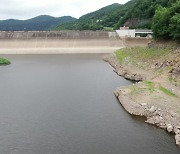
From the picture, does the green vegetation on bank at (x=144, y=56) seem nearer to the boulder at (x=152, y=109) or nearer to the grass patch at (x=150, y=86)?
the grass patch at (x=150, y=86)

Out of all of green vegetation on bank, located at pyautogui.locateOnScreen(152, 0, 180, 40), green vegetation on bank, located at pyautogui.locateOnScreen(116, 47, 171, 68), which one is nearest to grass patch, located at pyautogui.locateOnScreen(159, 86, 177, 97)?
green vegetation on bank, located at pyautogui.locateOnScreen(116, 47, 171, 68)

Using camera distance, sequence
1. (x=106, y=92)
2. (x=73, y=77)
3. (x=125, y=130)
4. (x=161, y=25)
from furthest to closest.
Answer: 1. (x=161, y=25)
2. (x=73, y=77)
3. (x=106, y=92)
4. (x=125, y=130)

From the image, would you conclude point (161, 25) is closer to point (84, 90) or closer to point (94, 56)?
point (94, 56)

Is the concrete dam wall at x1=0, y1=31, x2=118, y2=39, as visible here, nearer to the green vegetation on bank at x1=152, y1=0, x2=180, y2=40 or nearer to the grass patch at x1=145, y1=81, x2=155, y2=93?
the green vegetation on bank at x1=152, y1=0, x2=180, y2=40

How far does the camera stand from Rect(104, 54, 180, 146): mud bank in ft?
85.7

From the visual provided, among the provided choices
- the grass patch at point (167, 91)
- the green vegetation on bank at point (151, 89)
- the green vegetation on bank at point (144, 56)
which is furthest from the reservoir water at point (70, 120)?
the grass patch at point (167, 91)

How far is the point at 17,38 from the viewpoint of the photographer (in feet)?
273

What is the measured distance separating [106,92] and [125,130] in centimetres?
1292

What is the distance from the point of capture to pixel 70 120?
92.8 ft

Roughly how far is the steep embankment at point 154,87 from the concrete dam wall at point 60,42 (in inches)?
978

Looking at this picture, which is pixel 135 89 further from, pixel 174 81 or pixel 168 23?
pixel 168 23

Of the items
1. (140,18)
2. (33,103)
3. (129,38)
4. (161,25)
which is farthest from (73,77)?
(140,18)

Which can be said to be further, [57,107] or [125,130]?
[57,107]

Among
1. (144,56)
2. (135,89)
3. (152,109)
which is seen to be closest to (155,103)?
(152,109)
